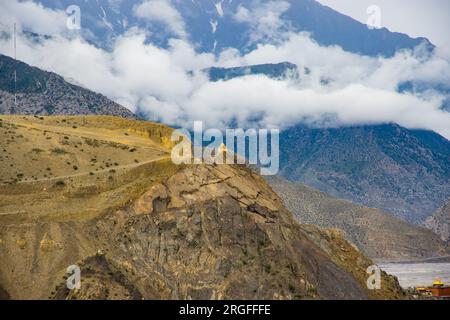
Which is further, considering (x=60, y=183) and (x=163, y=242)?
(x=60, y=183)

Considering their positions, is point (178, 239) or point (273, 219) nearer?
point (178, 239)

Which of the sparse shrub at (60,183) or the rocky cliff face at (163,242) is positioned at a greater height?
the sparse shrub at (60,183)

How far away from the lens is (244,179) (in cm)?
9500

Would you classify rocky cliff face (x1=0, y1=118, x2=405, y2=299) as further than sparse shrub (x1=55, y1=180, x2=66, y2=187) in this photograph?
No

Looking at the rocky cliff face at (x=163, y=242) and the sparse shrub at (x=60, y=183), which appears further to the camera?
the sparse shrub at (x=60, y=183)

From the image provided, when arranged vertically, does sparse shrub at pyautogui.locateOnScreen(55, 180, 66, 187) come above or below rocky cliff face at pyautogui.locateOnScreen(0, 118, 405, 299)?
above

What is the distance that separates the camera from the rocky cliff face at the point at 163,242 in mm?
79000

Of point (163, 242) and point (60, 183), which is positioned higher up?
point (60, 183)

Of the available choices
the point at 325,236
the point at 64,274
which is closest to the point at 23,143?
the point at 64,274

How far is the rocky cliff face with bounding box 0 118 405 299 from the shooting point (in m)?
79.0

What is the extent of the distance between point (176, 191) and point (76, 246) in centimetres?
1297

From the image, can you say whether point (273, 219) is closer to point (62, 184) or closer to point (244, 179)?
point (244, 179)

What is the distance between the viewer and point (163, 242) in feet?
276
